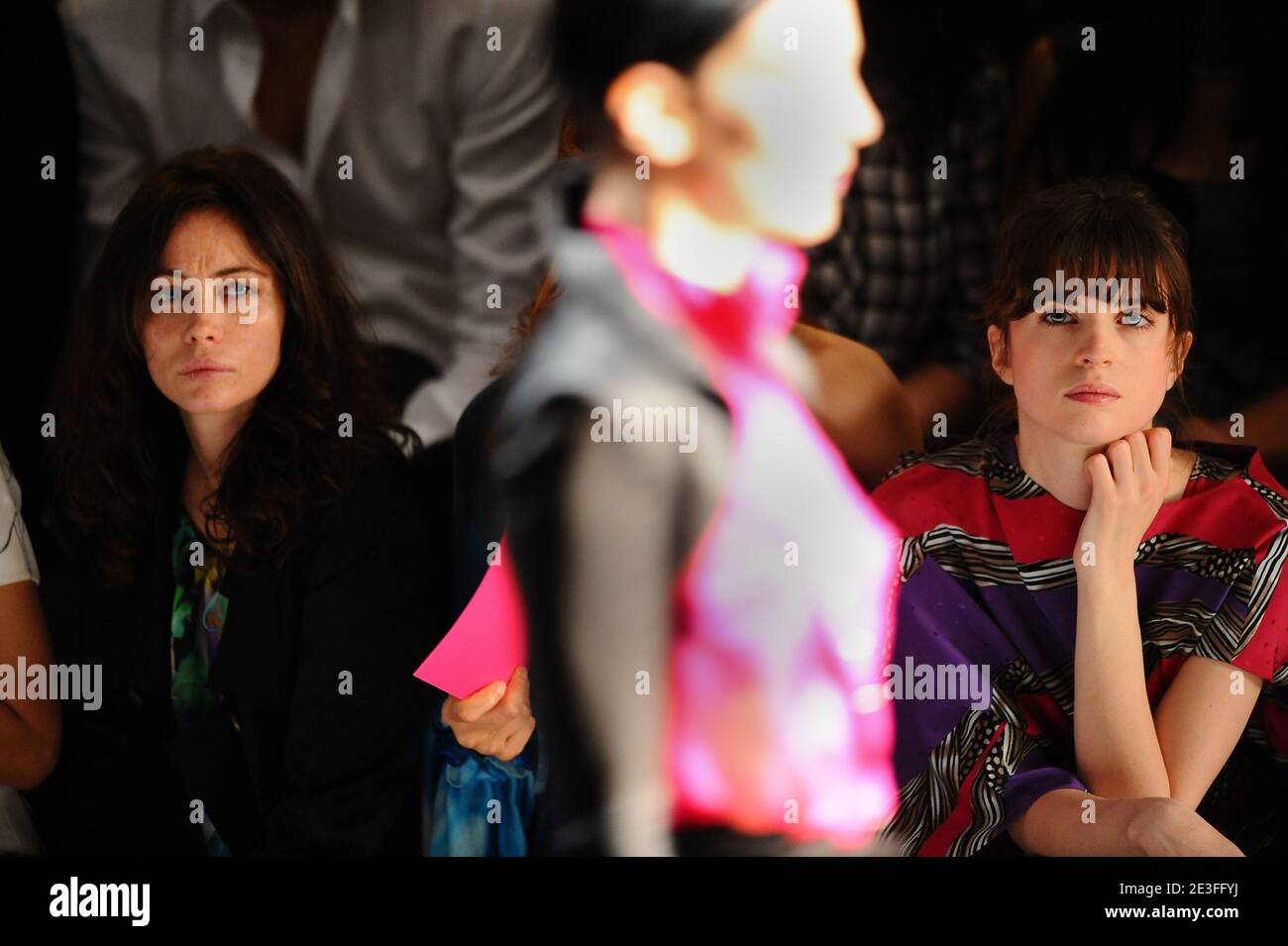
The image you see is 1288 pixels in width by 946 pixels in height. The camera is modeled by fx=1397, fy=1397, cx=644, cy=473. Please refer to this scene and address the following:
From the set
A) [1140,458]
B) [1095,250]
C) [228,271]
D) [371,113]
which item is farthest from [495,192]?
[1140,458]

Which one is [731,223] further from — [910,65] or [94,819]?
[94,819]

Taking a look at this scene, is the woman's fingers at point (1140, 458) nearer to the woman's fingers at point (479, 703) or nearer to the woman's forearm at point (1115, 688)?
the woman's forearm at point (1115, 688)

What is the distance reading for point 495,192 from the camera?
1.70 metres

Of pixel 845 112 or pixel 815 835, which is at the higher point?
pixel 845 112

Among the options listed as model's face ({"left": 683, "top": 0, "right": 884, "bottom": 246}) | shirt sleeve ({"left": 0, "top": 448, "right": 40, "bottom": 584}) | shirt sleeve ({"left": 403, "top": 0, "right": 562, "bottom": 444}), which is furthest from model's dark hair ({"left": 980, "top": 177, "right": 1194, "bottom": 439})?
shirt sleeve ({"left": 0, "top": 448, "right": 40, "bottom": 584})

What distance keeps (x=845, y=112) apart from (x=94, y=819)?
1.24m

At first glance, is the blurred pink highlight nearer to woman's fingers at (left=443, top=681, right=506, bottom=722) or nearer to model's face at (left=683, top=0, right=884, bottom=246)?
model's face at (left=683, top=0, right=884, bottom=246)

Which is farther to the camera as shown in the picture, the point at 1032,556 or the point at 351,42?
the point at 351,42

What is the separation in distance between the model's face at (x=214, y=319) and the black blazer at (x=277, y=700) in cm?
14

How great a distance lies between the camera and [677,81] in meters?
1.66

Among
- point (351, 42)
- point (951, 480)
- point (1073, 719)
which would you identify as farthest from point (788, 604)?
point (351, 42)

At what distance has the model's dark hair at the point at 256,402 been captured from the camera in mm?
1618

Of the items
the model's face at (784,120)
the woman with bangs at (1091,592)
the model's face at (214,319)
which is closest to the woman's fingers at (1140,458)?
the woman with bangs at (1091,592)
